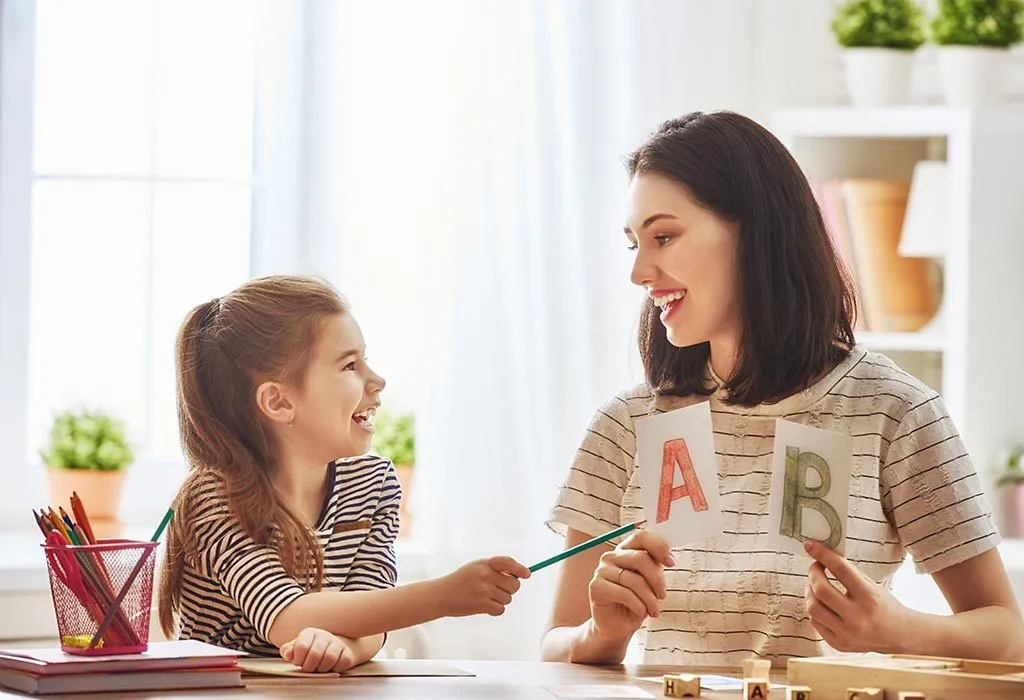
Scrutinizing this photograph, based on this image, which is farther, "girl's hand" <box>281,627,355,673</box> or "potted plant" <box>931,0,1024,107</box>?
"potted plant" <box>931,0,1024,107</box>

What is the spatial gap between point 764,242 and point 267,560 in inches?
28.3

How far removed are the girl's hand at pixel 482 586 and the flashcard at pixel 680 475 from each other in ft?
0.52

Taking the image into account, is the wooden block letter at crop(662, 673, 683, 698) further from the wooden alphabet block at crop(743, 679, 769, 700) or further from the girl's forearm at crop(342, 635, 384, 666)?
the girl's forearm at crop(342, 635, 384, 666)

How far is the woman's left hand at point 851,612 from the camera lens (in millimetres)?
1534

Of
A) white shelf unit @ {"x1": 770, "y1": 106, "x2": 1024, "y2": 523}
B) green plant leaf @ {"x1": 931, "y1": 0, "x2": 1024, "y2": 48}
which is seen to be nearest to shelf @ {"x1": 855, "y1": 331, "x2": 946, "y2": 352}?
white shelf unit @ {"x1": 770, "y1": 106, "x2": 1024, "y2": 523}

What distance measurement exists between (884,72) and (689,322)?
131 cm

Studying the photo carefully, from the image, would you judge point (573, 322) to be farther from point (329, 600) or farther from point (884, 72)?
point (329, 600)

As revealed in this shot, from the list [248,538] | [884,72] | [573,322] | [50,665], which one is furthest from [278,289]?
[884,72]

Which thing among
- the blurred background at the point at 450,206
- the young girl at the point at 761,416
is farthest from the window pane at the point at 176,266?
the young girl at the point at 761,416

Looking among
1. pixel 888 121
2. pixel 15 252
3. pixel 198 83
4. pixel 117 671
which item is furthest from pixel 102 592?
pixel 888 121

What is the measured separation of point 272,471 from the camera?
1919 mm

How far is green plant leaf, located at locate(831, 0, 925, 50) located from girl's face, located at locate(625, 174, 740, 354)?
1.28 metres

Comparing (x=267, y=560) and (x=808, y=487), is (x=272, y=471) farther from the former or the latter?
(x=808, y=487)

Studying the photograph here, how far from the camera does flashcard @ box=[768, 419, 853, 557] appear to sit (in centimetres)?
149
